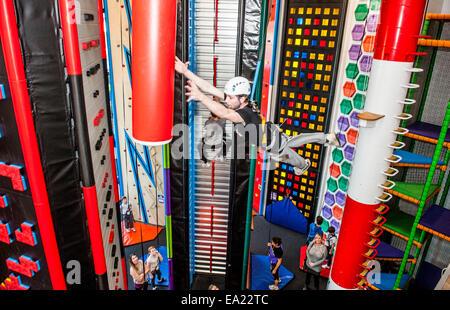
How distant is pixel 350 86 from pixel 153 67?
357 centimetres

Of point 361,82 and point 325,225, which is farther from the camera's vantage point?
point 325,225

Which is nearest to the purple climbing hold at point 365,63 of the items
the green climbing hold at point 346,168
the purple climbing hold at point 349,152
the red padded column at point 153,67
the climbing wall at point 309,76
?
the climbing wall at point 309,76

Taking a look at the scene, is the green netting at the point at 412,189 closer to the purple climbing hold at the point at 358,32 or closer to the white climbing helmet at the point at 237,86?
the white climbing helmet at the point at 237,86

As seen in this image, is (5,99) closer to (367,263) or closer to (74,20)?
(74,20)

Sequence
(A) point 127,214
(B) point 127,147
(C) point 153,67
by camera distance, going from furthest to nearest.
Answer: (A) point 127,214 → (B) point 127,147 → (C) point 153,67

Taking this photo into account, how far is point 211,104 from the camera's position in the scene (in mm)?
2088

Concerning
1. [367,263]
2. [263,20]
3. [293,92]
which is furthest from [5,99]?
[293,92]

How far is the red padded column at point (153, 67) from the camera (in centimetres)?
129

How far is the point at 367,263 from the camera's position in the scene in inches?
95.0

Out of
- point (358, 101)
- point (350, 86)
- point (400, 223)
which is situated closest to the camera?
point (400, 223)

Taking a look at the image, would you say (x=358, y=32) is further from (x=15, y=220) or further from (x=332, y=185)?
(x=15, y=220)

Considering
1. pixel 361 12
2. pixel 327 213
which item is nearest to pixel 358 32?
pixel 361 12

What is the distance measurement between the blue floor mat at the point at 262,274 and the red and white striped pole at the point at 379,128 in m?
2.08

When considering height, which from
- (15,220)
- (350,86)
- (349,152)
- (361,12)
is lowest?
(349,152)
